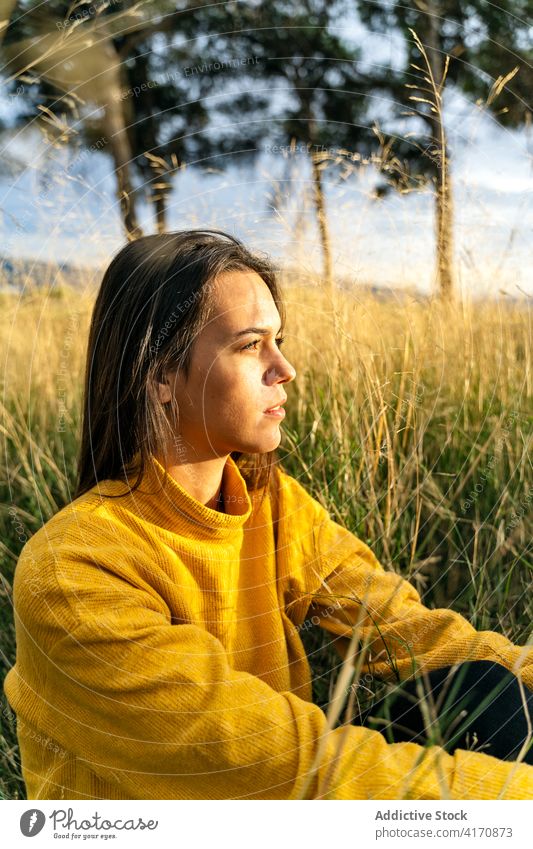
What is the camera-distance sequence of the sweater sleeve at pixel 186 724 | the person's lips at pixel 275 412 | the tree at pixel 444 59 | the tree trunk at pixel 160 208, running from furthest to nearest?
the tree trunk at pixel 160 208 < the tree at pixel 444 59 < the person's lips at pixel 275 412 < the sweater sleeve at pixel 186 724

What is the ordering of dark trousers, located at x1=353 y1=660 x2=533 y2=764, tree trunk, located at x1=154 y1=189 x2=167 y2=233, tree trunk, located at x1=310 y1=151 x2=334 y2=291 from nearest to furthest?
dark trousers, located at x1=353 y1=660 x2=533 y2=764 → tree trunk, located at x1=310 y1=151 x2=334 y2=291 → tree trunk, located at x1=154 y1=189 x2=167 y2=233

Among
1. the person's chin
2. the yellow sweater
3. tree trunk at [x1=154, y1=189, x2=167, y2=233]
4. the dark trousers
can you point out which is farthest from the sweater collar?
tree trunk at [x1=154, y1=189, x2=167, y2=233]

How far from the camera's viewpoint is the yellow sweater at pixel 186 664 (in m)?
0.88

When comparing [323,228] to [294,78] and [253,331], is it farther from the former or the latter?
[253,331]

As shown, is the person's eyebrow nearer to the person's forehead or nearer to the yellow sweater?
the person's forehead

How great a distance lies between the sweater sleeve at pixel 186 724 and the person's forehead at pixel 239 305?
410 millimetres

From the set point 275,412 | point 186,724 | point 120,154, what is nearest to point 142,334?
point 275,412

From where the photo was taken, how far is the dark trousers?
105cm

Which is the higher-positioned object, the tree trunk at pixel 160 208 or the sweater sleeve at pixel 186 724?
the tree trunk at pixel 160 208

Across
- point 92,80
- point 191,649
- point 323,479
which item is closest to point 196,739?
point 191,649

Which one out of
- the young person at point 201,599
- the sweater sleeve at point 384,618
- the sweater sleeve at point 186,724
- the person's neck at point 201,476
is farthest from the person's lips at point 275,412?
the sweater sleeve at point 186,724

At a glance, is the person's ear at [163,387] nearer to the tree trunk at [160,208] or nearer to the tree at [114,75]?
the tree at [114,75]

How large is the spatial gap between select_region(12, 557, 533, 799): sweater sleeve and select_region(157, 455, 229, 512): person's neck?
0.75 ft

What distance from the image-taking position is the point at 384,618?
1225 millimetres
